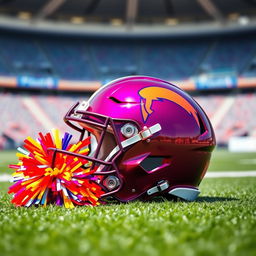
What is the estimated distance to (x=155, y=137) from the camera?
2.06 meters

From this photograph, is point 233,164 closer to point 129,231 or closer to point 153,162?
point 153,162

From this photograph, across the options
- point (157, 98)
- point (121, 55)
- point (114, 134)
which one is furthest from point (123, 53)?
point (114, 134)

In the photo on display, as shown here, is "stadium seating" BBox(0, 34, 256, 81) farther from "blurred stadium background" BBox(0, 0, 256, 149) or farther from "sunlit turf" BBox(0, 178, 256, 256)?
"sunlit turf" BBox(0, 178, 256, 256)

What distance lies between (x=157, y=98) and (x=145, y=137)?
10.8 inches

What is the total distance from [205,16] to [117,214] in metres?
25.8

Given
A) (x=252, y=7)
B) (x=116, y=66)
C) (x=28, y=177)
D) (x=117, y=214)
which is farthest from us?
(x=116, y=66)

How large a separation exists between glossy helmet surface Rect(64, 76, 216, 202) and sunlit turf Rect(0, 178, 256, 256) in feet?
0.61

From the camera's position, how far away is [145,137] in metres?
2.02

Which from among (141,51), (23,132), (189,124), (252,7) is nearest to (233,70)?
(252,7)

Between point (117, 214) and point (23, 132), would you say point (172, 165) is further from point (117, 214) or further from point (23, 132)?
point (23, 132)

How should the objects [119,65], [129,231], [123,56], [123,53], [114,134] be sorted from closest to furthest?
[129,231], [114,134], [119,65], [123,56], [123,53]

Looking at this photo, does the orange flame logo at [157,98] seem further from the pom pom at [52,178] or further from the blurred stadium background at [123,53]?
the blurred stadium background at [123,53]

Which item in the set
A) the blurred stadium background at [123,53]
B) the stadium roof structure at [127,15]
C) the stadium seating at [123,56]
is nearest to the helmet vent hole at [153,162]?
the blurred stadium background at [123,53]

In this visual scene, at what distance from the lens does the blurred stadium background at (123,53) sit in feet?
76.3
